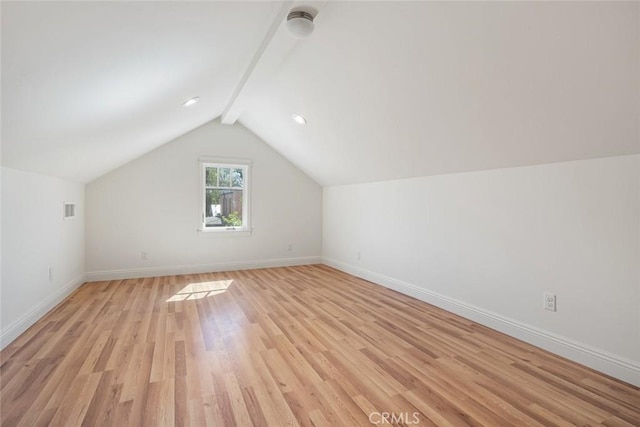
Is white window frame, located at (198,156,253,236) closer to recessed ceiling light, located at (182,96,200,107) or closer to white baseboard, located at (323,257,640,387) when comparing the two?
recessed ceiling light, located at (182,96,200,107)

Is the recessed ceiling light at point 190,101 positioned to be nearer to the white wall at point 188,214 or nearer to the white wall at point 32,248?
the white wall at point 32,248

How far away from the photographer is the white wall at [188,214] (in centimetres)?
449

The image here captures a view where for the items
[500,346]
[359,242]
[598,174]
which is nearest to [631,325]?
[500,346]

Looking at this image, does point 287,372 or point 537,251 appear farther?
point 537,251

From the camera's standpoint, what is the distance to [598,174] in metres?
2.10

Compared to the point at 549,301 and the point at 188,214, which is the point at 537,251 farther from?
the point at 188,214

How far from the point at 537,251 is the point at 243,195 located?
434cm

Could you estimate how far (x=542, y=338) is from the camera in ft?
7.82

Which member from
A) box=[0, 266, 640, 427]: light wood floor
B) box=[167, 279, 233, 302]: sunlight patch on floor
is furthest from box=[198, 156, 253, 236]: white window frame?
box=[0, 266, 640, 427]: light wood floor

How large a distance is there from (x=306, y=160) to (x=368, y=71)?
275 cm

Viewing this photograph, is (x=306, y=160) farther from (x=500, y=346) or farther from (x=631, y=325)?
(x=631, y=325)

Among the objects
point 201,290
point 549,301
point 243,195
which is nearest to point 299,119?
point 243,195

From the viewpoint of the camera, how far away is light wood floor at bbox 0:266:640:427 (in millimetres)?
1604

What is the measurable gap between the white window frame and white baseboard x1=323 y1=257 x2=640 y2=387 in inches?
114
